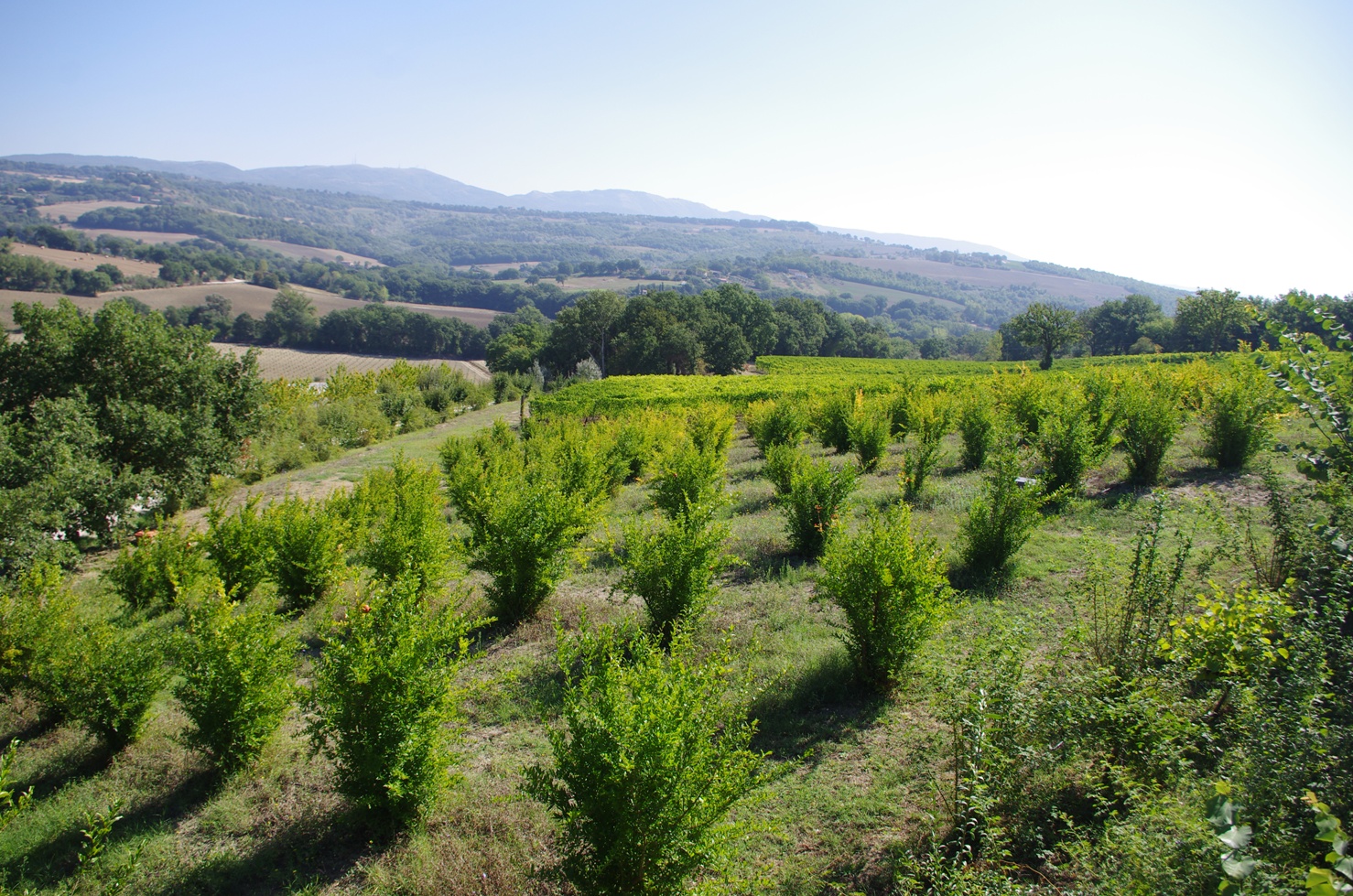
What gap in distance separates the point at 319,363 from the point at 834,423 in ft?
225

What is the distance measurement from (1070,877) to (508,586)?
5.90 meters

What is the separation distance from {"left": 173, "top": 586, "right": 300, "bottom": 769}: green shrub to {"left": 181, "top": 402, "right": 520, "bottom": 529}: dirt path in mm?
6997

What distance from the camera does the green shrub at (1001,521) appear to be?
738 cm

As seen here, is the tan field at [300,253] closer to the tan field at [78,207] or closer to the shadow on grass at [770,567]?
→ the tan field at [78,207]

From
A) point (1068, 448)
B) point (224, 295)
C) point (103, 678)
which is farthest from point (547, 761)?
point (224, 295)

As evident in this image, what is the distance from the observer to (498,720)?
571 cm

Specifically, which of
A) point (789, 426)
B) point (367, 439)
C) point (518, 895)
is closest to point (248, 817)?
point (518, 895)

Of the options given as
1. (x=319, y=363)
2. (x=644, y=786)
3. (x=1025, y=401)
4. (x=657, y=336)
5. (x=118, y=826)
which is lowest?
(x=319, y=363)

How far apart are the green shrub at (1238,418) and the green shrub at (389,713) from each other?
11934 millimetres

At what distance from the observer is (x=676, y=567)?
645 cm

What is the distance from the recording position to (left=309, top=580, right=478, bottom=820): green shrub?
13.6ft

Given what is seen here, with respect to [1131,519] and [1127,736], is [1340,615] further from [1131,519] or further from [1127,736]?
[1131,519]

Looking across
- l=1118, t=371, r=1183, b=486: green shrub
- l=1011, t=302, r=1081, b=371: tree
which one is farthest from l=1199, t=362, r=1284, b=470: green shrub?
l=1011, t=302, r=1081, b=371: tree

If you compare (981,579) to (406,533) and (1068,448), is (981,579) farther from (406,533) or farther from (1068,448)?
(406,533)
